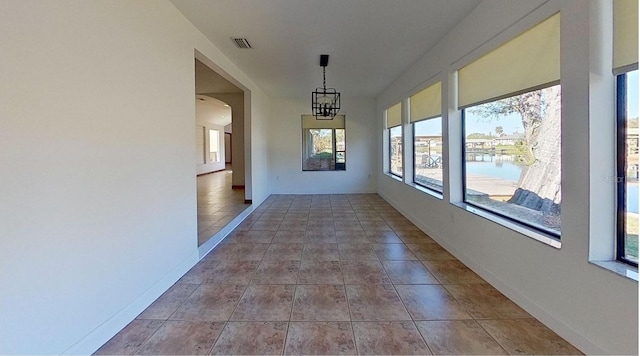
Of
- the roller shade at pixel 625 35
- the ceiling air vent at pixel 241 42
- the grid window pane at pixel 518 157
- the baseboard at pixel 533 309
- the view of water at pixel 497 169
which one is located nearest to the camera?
the roller shade at pixel 625 35

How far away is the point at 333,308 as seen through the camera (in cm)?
254

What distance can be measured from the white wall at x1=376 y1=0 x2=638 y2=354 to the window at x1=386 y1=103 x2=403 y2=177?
336cm

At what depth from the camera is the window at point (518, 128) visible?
7.68 ft

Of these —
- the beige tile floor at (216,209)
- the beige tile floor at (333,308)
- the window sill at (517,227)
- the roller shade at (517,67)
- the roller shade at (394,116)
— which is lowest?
the beige tile floor at (333,308)

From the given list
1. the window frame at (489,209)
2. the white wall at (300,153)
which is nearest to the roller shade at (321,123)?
the white wall at (300,153)

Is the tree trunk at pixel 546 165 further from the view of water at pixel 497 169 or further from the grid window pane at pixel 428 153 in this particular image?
the grid window pane at pixel 428 153

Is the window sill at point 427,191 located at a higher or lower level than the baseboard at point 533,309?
higher

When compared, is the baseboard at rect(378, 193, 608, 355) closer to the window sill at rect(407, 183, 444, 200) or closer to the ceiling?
the window sill at rect(407, 183, 444, 200)

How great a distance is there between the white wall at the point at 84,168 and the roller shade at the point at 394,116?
449 centimetres

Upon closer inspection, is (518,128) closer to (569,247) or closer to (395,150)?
(569,247)

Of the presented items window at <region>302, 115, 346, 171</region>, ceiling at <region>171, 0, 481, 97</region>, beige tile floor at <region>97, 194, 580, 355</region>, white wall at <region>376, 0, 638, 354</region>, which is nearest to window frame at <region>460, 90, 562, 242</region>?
white wall at <region>376, 0, 638, 354</region>

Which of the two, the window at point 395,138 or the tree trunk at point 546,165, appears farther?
the window at point 395,138

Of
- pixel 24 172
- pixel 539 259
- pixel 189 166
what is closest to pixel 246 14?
pixel 189 166

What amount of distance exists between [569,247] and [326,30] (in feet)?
10.0
